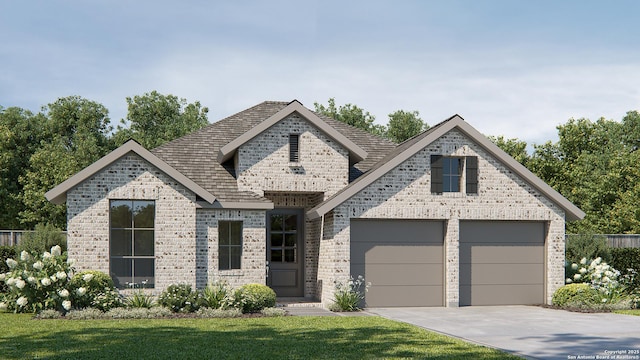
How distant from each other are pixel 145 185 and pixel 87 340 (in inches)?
281

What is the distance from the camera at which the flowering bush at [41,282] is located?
19000mm

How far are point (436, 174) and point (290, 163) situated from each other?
4.61 meters

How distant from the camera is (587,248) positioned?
85.3 feet

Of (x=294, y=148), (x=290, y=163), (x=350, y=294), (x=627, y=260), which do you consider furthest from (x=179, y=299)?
(x=627, y=260)

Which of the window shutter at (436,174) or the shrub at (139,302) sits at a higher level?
the window shutter at (436,174)

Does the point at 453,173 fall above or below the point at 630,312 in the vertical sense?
above

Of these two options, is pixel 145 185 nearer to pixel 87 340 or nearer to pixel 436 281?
pixel 87 340

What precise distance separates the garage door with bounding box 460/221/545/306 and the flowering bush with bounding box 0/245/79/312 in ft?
38.4

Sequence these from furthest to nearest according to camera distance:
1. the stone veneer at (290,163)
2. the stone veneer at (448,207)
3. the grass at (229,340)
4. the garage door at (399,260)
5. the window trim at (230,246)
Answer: the stone veneer at (290,163)
the window trim at (230,246)
the garage door at (399,260)
the stone veneer at (448,207)
the grass at (229,340)

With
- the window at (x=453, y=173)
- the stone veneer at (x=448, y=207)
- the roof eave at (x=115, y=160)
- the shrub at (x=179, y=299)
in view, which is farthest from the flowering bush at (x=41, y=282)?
the window at (x=453, y=173)

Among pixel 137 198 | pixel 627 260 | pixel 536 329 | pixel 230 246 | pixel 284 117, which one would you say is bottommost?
pixel 536 329

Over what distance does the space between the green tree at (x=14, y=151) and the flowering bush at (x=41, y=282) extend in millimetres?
30133

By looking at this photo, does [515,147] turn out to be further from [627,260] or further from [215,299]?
[215,299]

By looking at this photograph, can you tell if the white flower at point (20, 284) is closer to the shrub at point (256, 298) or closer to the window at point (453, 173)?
the shrub at point (256, 298)
